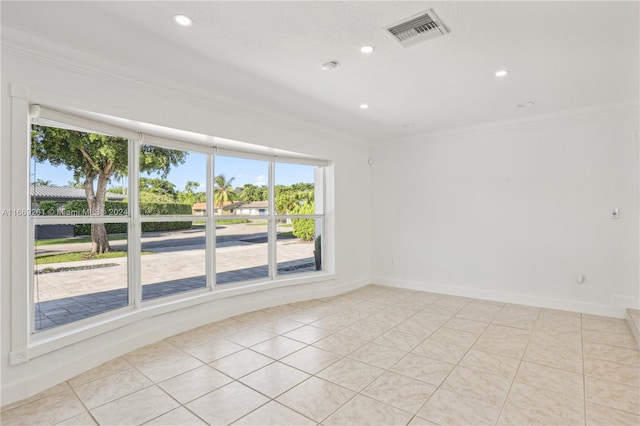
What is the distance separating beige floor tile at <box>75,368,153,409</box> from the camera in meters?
2.27

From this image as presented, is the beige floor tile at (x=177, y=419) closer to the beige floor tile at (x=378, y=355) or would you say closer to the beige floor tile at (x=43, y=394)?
the beige floor tile at (x=43, y=394)

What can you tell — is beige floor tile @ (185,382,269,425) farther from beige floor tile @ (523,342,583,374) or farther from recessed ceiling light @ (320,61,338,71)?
recessed ceiling light @ (320,61,338,71)

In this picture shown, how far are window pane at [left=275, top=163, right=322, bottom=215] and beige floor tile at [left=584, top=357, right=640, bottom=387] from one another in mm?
3682

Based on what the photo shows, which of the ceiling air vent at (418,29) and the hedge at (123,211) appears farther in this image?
the hedge at (123,211)

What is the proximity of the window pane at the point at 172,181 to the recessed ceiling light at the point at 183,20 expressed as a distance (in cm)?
161

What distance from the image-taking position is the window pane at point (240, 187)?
163 inches

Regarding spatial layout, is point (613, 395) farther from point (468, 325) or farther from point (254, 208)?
A: point (254, 208)

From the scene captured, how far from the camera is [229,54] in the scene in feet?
Result: 8.78

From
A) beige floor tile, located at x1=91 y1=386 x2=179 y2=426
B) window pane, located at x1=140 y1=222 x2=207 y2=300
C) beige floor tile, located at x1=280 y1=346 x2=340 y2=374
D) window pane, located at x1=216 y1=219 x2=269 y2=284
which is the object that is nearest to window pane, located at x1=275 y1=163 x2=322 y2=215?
window pane, located at x1=216 y1=219 x2=269 y2=284

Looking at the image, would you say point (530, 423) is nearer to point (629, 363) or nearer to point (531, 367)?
point (531, 367)

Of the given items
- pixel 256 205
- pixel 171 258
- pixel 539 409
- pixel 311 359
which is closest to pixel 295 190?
pixel 256 205

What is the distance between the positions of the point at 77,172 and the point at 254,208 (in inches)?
81.7

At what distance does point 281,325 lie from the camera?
376 centimetres

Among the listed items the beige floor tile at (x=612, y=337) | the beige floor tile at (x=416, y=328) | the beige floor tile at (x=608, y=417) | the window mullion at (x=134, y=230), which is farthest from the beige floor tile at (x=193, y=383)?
the beige floor tile at (x=612, y=337)
